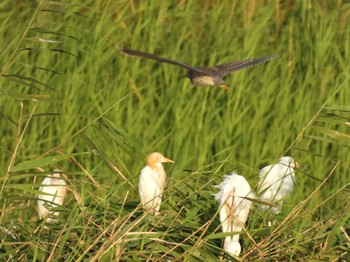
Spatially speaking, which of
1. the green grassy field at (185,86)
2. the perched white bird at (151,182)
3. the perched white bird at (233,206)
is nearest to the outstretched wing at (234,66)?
the green grassy field at (185,86)

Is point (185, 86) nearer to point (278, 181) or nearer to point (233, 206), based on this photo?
point (278, 181)

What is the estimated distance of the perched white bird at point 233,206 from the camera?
4.73 meters

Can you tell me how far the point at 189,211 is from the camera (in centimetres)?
499

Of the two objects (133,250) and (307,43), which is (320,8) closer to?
(307,43)

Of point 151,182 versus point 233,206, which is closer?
point 233,206

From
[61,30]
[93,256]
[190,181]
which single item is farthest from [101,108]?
[93,256]

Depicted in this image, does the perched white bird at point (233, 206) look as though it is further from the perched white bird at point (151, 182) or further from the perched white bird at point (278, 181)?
the perched white bird at point (151, 182)

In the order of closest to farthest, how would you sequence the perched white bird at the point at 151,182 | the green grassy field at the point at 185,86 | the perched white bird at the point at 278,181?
the perched white bird at the point at 278,181 → the perched white bird at the point at 151,182 → the green grassy field at the point at 185,86

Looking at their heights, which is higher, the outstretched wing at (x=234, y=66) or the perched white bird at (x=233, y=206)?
the outstretched wing at (x=234, y=66)

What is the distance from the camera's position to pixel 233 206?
4.76m

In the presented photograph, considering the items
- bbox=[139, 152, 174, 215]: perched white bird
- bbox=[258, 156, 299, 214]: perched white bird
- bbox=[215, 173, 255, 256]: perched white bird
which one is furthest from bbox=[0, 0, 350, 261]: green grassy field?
bbox=[215, 173, 255, 256]: perched white bird

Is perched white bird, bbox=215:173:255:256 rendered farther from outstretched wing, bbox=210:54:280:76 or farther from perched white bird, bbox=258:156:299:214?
outstretched wing, bbox=210:54:280:76

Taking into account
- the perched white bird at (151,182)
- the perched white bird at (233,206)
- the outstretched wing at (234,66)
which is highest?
the outstretched wing at (234,66)

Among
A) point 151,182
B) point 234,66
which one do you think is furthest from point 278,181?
point 234,66
